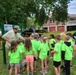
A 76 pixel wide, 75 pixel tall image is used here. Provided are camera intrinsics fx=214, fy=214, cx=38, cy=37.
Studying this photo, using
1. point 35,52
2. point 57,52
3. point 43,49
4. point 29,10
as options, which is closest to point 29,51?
point 35,52

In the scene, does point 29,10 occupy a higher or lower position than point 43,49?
higher

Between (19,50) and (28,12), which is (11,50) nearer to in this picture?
(19,50)

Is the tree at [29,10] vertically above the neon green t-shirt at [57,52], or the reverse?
the tree at [29,10]

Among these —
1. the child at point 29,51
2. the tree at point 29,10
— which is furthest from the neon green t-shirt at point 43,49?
the tree at point 29,10

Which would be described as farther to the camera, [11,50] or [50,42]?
[50,42]

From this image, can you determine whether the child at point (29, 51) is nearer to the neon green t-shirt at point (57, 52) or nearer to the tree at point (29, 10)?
the neon green t-shirt at point (57, 52)

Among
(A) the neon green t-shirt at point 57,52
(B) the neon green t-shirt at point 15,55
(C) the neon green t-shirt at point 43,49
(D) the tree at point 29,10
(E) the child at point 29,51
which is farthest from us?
(D) the tree at point 29,10

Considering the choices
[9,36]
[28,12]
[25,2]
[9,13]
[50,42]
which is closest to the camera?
[9,36]

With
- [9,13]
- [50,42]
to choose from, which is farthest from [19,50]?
[9,13]

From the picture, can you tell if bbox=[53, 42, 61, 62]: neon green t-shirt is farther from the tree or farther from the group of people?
the tree

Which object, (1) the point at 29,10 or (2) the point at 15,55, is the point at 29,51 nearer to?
(2) the point at 15,55

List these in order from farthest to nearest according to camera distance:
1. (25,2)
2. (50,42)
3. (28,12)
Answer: (28,12)
(25,2)
(50,42)

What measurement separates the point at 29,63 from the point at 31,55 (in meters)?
0.32

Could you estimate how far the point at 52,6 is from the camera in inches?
1380
